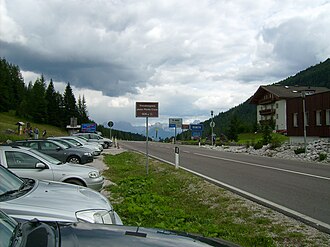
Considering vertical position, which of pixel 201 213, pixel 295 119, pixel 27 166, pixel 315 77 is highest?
pixel 315 77

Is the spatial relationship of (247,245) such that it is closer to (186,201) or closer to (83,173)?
(186,201)

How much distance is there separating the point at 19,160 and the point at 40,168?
727mm

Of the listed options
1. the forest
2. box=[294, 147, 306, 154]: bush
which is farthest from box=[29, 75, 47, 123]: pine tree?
box=[294, 147, 306, 154]: bush

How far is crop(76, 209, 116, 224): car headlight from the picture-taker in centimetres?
470

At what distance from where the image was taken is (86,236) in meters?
2.90

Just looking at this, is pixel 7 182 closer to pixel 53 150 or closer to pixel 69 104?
pixel 53 150

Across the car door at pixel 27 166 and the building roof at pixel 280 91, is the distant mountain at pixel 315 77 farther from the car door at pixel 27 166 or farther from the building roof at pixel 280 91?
the car door at pixel 27 166

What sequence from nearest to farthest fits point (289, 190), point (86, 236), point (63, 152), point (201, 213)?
point (86, 236) → point (201, 213) → point (289, 190) → point (63, 152)

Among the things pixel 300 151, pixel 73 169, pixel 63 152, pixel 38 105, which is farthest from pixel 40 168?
pixel 38 105

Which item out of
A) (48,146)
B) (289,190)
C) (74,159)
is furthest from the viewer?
(74,159)

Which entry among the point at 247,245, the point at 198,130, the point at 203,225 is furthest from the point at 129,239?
the point at 198,130

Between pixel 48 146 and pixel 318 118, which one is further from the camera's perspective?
pixel 318 118

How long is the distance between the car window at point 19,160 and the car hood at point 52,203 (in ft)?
12.7

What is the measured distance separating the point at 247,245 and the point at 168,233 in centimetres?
318
